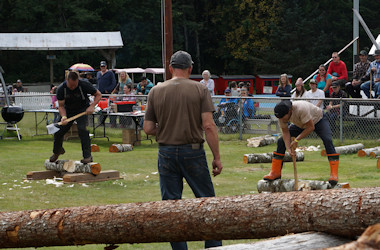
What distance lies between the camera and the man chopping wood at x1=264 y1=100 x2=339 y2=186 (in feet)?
30.2

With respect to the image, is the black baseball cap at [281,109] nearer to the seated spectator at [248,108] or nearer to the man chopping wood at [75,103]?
the man chopping wood at [75,103]

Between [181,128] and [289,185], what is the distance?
143 inches

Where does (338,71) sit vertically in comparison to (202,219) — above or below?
above

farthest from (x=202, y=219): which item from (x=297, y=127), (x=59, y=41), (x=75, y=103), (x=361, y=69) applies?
(x=59, y=41)

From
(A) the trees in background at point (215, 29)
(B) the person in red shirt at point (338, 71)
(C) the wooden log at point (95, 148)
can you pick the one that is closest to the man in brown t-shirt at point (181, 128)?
(C) the wooden log at point (95, 148)

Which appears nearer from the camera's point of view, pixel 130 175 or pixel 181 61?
pixel 181 61

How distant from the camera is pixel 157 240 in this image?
5383 millimetres

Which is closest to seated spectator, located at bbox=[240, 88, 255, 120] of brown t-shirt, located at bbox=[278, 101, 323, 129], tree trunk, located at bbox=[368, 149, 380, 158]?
tree trunk, located at bbox=[368, 149, 380, 158]

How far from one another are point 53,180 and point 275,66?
130 feet

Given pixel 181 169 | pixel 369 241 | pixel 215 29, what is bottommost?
pixel 181 169

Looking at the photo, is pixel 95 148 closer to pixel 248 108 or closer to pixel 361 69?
pixel 248 108

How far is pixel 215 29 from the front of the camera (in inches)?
2178

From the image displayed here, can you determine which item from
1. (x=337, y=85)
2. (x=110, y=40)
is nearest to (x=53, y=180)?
(x=337, y=85)

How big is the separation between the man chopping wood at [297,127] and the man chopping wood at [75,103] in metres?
3.41
